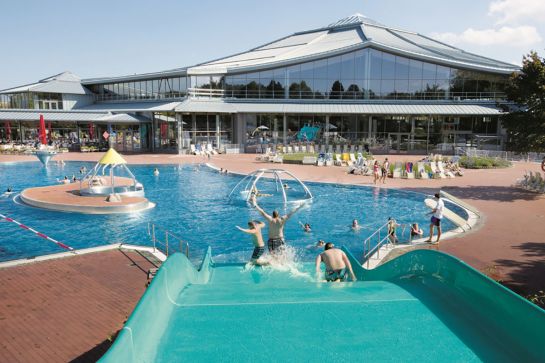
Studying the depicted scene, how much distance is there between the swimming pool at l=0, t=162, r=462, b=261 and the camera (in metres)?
12.8

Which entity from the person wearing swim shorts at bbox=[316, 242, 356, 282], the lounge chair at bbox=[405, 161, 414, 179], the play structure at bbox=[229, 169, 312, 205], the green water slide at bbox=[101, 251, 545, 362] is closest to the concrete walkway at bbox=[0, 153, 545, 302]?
the lounge chair at bbox=[405, 161, 414, 179]

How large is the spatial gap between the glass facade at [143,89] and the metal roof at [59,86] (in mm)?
1726

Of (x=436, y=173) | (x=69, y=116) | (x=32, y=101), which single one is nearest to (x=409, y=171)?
(x=436, y=173)

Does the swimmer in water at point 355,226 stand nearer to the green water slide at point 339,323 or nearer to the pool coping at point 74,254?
the pool coping at point 74,254

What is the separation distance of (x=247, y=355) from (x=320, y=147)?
37.4 meters

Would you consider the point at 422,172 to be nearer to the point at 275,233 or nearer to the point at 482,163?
the point at 482,163

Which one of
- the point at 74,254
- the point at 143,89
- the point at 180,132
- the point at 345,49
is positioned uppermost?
the point at 345,49

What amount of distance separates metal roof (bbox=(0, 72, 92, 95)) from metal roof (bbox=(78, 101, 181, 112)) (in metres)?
2.26

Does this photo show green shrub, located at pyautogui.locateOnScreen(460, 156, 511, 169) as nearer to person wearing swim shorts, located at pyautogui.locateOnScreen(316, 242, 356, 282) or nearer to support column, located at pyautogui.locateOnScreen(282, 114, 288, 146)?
support column, located at pyautogui.locateOnScreen(282, 114, 288, 146)

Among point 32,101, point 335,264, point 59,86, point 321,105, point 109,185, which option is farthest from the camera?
point 59,86

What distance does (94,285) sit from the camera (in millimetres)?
8797

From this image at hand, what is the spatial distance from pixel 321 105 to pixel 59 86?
29704mm

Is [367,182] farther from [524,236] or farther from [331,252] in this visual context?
[331,252]

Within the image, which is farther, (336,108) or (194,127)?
(336,108)
